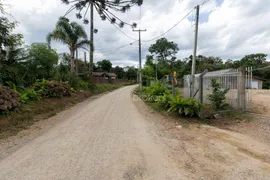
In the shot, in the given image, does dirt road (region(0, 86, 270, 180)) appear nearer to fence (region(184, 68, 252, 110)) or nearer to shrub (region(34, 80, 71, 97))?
fence (region(184, 68, 252, 110))

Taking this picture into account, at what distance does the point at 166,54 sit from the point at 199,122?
1887 inches

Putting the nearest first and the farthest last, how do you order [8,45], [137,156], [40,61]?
[137,156] → [8,45] → [40,61]

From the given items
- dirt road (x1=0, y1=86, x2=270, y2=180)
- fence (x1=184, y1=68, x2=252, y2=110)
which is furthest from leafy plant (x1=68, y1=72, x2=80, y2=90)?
fence (x1=184, y1=68, x2=252, y2=110)

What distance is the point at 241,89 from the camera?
595cm

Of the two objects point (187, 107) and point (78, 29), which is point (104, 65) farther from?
point (187, 107)

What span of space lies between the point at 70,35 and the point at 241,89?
15.3 metres

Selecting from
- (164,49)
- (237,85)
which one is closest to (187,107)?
(237,85)

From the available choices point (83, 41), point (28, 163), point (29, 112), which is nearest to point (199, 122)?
point (28, 163)

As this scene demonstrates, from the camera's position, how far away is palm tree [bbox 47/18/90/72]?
49.3ft

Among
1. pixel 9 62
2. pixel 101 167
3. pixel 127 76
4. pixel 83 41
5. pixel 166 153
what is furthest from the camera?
pixel 127 76

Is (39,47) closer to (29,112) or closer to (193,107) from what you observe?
(29,112)

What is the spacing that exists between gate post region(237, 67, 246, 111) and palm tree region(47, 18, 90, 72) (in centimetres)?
1422

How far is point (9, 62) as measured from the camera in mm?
9961

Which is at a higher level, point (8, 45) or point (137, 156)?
point (8, 45)
